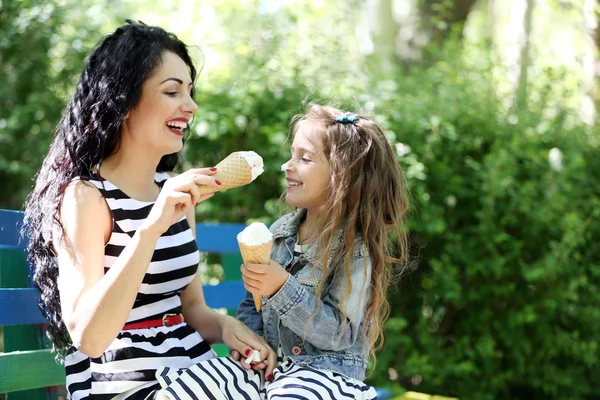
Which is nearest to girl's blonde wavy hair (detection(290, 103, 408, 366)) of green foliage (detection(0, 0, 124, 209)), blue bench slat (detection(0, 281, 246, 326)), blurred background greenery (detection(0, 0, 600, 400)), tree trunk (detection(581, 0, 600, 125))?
blue bench slat (detection(0, 281, 246, 326))

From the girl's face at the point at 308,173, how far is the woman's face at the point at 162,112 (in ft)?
1.20

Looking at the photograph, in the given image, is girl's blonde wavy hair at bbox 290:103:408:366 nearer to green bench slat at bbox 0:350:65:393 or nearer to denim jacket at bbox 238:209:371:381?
denim jacket at bbox 238:209:371:381

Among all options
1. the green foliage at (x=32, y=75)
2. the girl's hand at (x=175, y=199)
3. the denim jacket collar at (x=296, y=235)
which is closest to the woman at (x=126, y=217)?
the girl's hand at (x=175, y=199)

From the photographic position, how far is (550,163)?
465 cm

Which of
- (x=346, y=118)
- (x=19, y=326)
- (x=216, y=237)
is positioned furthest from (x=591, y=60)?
(x=19, y=326)

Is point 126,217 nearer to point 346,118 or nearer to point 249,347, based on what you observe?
point 249,347

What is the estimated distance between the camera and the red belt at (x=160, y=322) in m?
2.19

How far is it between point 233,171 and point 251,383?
2.03 feet

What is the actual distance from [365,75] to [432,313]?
5.46 feet

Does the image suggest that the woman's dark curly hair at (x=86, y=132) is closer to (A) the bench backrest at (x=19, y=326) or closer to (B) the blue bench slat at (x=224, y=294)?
(A) the bench backrest at (x=19, y=326)

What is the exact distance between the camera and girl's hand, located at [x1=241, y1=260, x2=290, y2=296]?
6.98 feet

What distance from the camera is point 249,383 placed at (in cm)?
218

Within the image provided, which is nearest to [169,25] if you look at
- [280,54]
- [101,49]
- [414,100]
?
[280,54]

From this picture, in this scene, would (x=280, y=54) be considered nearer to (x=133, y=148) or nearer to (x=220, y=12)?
(x=133, y=148)
